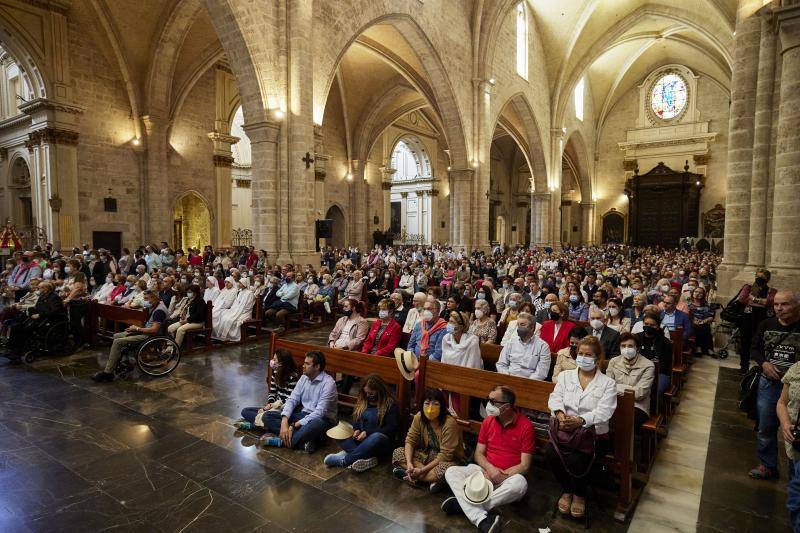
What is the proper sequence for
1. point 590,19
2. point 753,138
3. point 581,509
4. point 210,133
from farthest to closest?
point 590,19 < point 210,133 < point 753,138 < point 581,509

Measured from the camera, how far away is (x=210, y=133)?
2023cm

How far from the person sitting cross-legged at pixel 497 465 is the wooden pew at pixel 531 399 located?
42 cm

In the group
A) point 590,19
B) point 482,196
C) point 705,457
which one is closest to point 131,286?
point 705,457

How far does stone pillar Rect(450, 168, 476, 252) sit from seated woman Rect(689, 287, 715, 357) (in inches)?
498

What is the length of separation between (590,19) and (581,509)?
2761cm

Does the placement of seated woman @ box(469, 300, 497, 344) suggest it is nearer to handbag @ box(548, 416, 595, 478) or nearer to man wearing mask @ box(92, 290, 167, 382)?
handbag @ box(548, 416, 595, 478)

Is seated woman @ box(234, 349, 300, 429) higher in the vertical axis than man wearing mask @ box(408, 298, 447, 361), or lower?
lower

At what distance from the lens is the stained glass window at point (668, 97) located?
3156 centimetres

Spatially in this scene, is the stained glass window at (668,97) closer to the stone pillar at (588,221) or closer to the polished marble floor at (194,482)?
the stone pillar at (588,221)

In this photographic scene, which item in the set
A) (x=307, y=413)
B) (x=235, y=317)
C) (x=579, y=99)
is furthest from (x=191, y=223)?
(x=579, y=99)

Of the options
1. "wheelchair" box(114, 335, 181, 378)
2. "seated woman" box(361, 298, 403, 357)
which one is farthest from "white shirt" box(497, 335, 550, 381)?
"wheelchair" box(114, 335, 181, 378)

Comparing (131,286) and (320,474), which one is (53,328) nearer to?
(131,286)

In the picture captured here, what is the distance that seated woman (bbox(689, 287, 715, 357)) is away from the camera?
811 centimetres

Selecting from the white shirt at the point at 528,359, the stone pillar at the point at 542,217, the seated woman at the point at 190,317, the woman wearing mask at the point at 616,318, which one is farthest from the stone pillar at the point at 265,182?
the stone pillar at the point at 542,217
